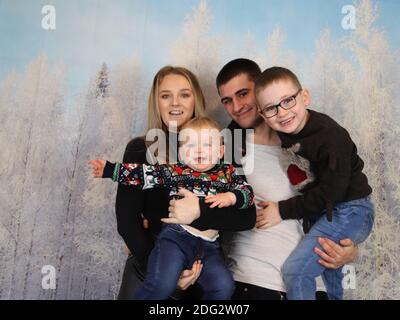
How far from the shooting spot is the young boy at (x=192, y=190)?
58.7 inches

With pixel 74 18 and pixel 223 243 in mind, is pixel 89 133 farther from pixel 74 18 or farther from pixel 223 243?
pixel 223 243

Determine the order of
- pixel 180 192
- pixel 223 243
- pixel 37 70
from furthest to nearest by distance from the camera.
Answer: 1. pixel 37 70
2. pixel 223 243
3. pixel 180 192

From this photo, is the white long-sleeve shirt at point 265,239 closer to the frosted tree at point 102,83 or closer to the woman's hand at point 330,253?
the woman's hand at point 330,253

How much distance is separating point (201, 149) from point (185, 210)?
23 cm

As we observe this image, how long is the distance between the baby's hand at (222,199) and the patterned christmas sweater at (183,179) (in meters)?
0.02

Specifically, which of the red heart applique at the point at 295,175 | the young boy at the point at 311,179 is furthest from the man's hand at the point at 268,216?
the red heart applique at the point at 295,175

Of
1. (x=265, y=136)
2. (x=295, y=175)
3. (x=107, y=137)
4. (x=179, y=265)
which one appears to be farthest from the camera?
(x=107, y=137)

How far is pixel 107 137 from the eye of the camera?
7.50 feet

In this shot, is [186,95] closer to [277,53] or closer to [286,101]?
[286,101]

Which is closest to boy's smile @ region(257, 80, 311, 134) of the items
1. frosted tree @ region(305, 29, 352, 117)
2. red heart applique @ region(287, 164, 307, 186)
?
red heart applique @ region(287, 164, 307, 186)

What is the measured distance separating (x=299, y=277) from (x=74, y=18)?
5.40 ft

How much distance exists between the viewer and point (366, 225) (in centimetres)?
173

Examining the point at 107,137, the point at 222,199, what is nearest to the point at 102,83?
the point at 107,137
